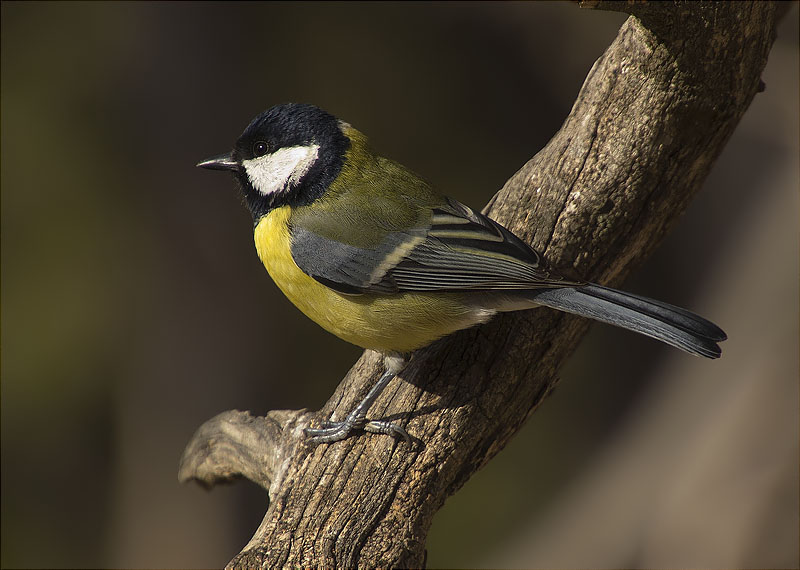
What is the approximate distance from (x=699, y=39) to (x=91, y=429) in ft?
14.7

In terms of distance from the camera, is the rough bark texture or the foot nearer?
the rough bark texture

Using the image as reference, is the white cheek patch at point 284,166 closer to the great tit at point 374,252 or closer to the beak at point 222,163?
the great tit at point 374,252

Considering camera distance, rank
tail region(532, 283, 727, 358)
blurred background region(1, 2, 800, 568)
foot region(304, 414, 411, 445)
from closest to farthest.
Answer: tail region(532, 283, 727, 358) → foot region(304, 414, 411, 445) → blurred background region(1, 2, 800, 568)

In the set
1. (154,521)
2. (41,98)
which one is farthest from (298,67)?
(154,521)

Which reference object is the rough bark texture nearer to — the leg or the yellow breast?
the leg

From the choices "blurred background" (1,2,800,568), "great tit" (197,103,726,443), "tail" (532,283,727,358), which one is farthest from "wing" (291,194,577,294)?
"blurred background" (1,2,800,568)

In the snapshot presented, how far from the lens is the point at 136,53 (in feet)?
16.0

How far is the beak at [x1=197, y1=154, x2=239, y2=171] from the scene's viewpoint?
289cm

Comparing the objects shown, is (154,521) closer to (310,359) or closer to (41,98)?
(310,359)

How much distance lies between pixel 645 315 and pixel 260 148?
4.90 feet

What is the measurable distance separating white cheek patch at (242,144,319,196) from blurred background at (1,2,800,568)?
2.03m

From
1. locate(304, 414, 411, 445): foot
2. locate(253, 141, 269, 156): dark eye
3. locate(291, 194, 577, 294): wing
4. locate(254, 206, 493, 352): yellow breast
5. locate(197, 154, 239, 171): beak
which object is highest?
locate(253, 141, 269, 156): dark eye

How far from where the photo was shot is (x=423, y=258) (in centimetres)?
257

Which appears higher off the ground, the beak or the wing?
the beak
